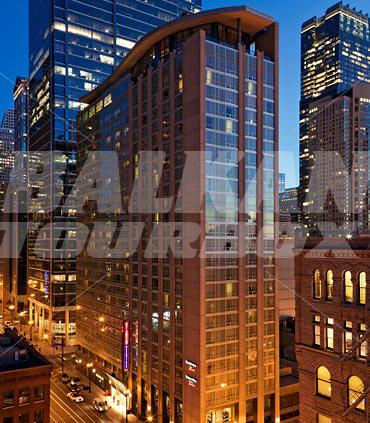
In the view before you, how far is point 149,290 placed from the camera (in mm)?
65750

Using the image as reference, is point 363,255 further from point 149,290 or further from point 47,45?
point 47,45

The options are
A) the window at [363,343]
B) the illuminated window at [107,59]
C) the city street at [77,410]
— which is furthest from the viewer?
the illuminated window at [107,59]

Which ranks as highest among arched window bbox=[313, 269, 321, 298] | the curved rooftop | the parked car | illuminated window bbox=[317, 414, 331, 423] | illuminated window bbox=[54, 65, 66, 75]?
illuminated window bbox=[54, 65, 66, 75]

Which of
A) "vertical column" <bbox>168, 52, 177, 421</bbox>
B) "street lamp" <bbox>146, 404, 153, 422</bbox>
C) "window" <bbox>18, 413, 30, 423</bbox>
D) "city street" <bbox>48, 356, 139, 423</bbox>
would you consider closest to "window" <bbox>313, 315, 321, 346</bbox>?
"vertical column" <bbox>168, 52, 177, 421</bbox>

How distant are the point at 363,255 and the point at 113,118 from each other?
198ft

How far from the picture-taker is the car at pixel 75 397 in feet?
235

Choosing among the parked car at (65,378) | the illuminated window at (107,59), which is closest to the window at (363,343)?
the parked car at (65,378)

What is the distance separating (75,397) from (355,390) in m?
56.3

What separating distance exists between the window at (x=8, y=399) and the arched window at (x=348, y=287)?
39163mm

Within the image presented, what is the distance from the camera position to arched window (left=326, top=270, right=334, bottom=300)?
29047 millimetres

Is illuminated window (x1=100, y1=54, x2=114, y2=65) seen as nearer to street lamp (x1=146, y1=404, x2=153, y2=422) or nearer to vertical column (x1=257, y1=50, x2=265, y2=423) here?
vertical column (x1=257, y1=50, x2=265, y2=423)

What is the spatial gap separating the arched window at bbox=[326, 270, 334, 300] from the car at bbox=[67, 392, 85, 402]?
55.2 metres

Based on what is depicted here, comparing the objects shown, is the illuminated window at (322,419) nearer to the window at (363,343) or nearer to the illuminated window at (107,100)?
the window at (363,343)

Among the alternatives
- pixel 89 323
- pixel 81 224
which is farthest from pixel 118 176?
pixel 89 323
